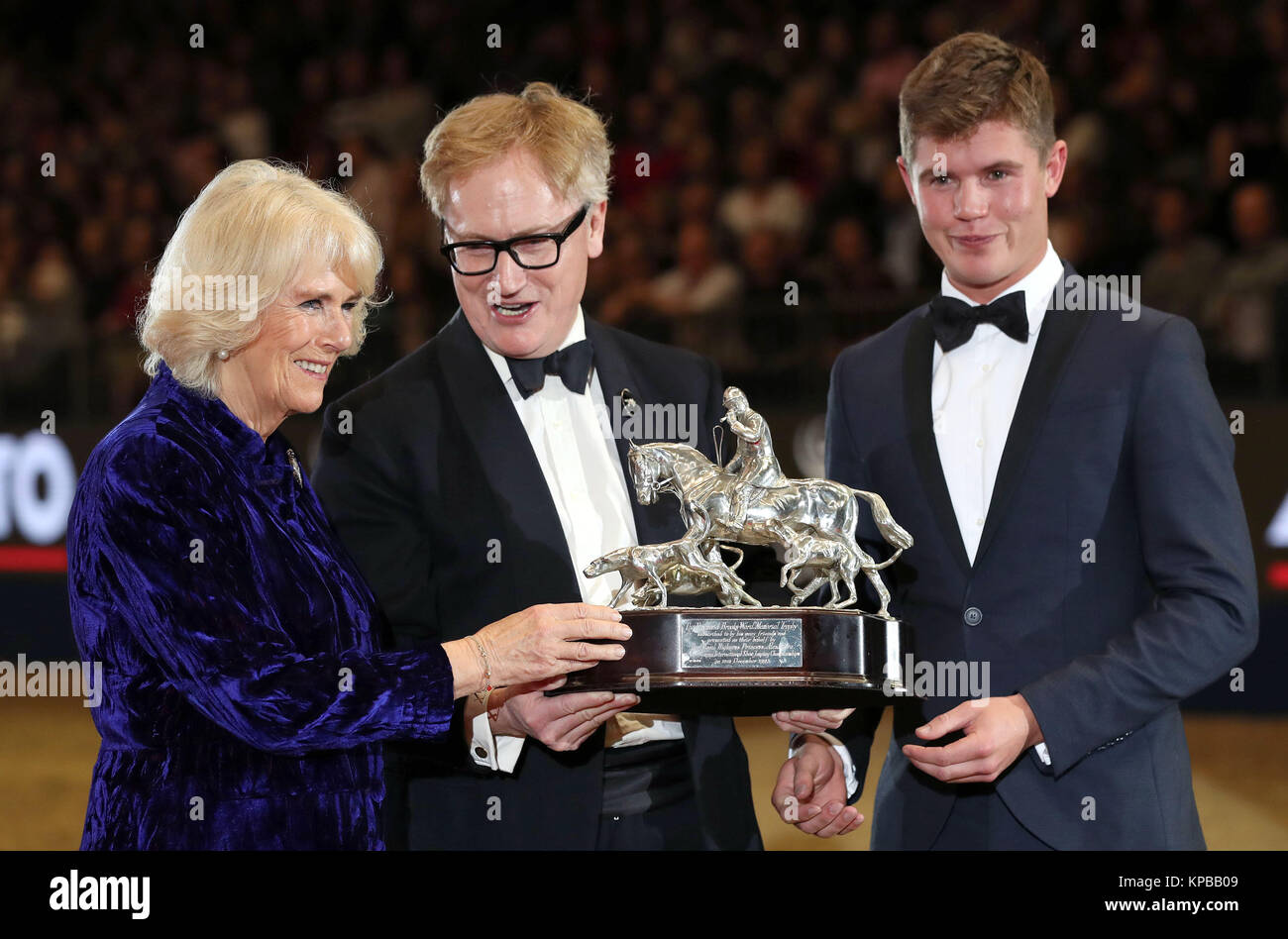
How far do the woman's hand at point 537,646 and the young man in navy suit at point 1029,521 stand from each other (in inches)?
15.1

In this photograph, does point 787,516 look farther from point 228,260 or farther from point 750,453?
point 228,260

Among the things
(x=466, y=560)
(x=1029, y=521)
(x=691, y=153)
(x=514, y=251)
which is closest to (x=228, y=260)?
(x=514, y=251)

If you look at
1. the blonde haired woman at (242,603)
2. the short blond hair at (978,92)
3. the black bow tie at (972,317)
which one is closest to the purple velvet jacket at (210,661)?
the blonde haired woman at (242,603)

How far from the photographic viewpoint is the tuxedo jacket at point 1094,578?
1994mm

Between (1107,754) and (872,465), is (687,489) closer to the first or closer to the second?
(872,465)

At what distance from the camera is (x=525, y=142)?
2.23 m

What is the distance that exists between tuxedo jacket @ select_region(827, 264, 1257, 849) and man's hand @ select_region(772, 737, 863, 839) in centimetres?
10

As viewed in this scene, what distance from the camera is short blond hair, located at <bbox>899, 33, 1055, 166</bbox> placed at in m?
2.14

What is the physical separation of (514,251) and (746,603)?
0.62 meters

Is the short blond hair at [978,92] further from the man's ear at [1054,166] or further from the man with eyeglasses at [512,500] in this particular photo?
the man with eyeglasses at [512,500]

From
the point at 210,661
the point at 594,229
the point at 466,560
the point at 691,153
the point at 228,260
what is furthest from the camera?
the point at 691,153

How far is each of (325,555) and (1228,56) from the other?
16.7 feet

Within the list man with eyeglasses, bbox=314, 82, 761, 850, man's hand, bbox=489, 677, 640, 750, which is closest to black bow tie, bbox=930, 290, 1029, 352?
man with eyeglasses, bbox=314, 82, 761, 850
